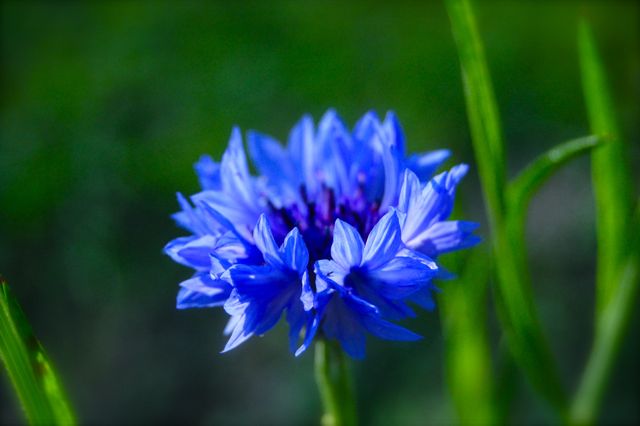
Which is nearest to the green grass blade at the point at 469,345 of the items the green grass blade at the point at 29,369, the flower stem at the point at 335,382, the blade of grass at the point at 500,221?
the blade of grass at the point at 500,221

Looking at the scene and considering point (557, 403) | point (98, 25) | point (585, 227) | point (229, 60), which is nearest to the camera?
point (557, 403)

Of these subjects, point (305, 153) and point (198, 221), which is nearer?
point (198, 221)

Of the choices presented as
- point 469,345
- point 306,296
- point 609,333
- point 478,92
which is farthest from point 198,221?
point 609,333

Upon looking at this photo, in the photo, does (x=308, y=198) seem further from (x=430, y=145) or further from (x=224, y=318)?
(x=430, y=145)

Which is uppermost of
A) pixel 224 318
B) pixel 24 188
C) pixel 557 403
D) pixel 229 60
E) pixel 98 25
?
pixel 98 25

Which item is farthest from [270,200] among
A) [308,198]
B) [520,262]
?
[520,262]

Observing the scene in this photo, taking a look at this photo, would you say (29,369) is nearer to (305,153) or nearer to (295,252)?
(295,252)

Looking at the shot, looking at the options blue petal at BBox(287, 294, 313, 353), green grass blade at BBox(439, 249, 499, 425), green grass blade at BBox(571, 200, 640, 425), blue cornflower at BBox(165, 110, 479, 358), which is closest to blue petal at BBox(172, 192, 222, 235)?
blue cornflower at BBox(165, 110, 479, 358)
